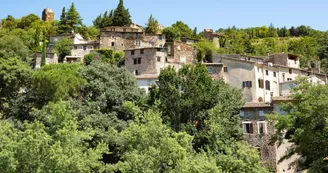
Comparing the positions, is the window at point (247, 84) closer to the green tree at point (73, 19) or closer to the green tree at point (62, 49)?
the green tree at point (62, 49)

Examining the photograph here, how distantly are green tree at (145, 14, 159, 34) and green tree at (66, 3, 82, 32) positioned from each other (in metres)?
14.6

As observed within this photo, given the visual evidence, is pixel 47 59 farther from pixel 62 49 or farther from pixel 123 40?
pixel 123 40

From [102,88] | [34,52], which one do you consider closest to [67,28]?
[34,52]

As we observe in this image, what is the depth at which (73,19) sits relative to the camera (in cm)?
9394

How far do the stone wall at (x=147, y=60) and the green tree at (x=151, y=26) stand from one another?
2503 centimetres

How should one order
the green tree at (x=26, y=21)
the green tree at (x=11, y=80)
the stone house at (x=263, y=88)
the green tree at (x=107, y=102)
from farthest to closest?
the green tree at (x=26, y=21) → the green tree at (x=11, y=80) → the stone house at (x=263, y=88) → the green tree at (x=107, y=102)

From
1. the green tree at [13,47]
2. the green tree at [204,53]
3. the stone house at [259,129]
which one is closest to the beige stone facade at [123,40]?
the green tree at [204,53]

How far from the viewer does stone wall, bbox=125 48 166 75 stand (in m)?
62.8

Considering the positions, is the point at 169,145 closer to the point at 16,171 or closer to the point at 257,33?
the point at 16,171

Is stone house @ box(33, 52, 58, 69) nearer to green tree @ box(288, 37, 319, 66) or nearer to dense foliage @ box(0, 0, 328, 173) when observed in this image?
dense foliage @ box(0, 0, 328, 173)

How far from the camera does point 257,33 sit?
453ft

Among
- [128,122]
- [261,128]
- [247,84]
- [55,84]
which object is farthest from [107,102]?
[247,84]

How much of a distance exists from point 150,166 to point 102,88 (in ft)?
54.1

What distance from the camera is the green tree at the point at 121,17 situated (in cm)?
9206
